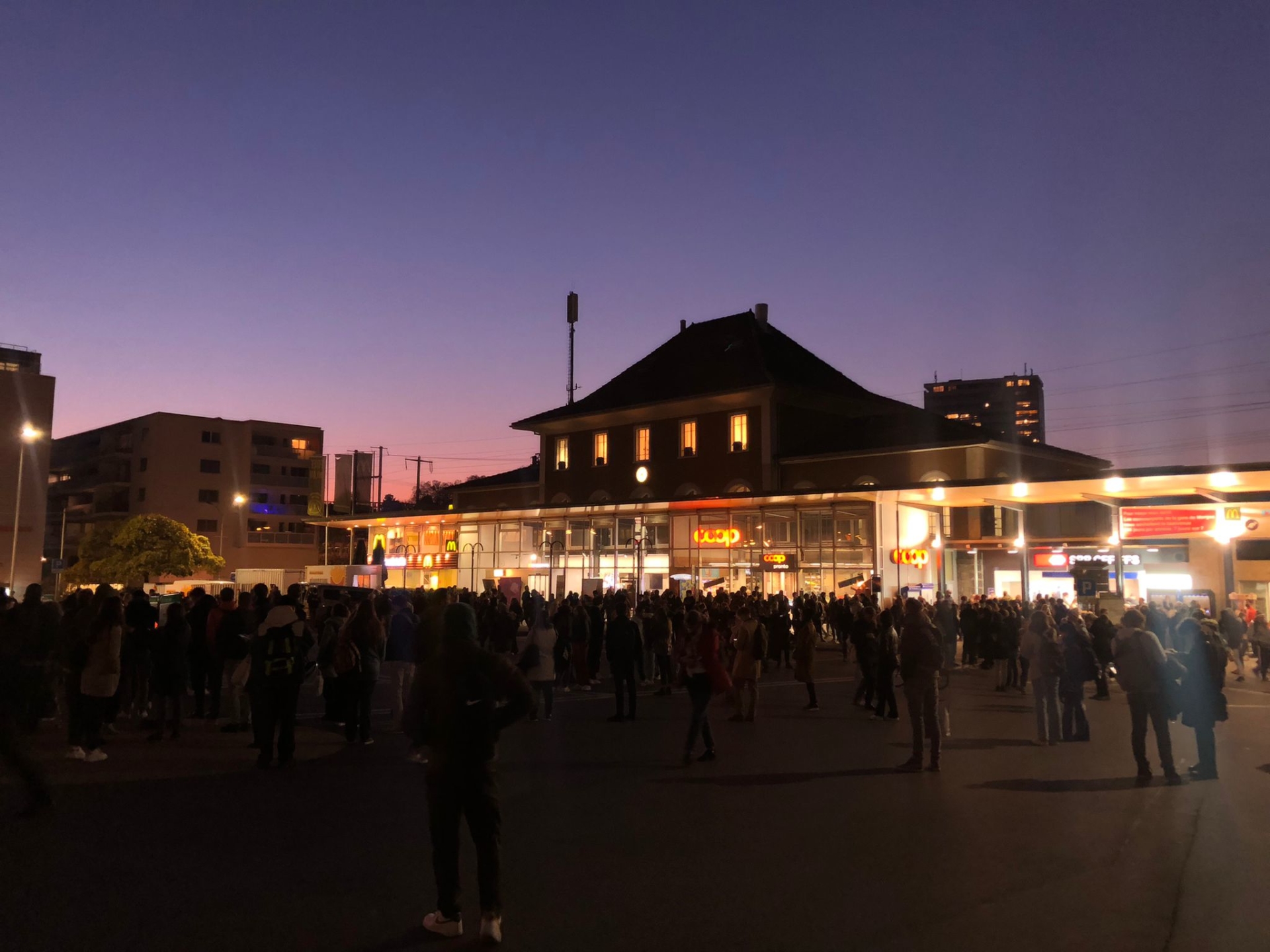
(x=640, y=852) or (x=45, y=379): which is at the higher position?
(x=45, y=379)

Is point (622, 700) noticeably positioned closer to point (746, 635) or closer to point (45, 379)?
point (746, 635)

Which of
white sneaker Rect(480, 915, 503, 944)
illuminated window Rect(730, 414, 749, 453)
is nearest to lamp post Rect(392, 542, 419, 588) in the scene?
illuminated window Rect(730, 414, 749, 453)

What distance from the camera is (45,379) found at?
225 ft

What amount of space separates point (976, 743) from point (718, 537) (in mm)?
27271

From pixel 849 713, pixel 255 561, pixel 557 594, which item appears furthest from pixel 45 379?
pixel 849 713

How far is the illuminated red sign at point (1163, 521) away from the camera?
2827 centimetres

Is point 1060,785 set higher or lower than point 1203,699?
lower

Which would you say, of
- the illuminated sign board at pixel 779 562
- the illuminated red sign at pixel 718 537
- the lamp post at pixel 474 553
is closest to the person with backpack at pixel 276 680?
the illuminated sign board at pixel 779 562

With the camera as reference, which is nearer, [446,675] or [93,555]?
[446,675]

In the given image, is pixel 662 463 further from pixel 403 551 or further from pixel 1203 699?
pixel 1203 699

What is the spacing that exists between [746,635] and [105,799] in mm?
8638

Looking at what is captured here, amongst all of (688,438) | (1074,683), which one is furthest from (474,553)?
(1074,683)

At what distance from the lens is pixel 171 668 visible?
1255 centimetres

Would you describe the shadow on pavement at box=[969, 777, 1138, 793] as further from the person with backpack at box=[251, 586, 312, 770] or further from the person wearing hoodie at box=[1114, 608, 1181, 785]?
the person with backpack at box=[251, 586, 312, 770]
